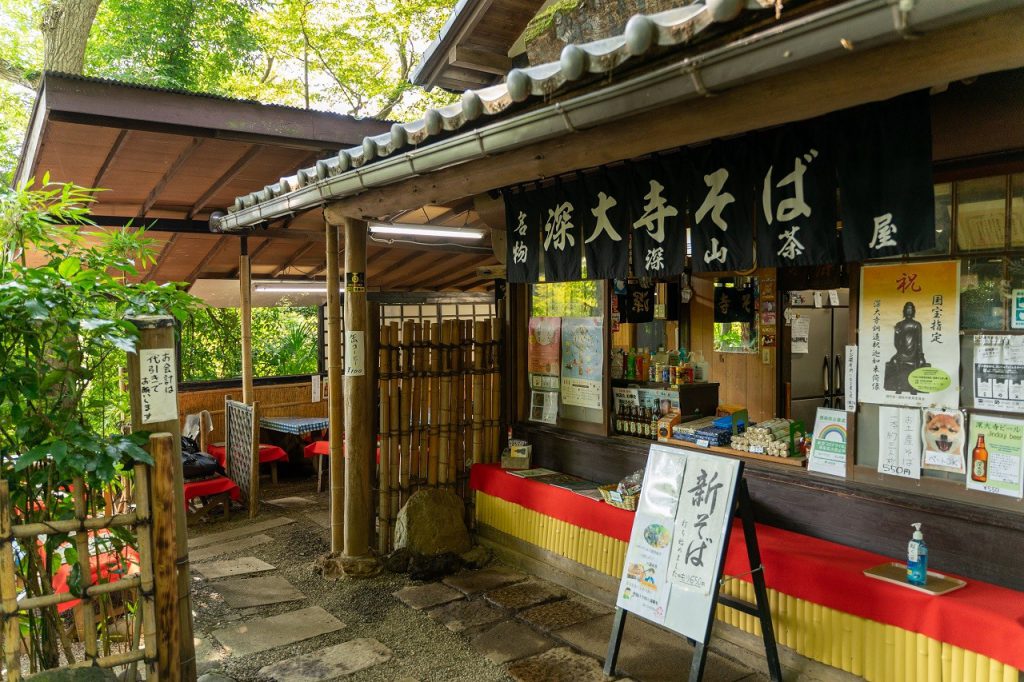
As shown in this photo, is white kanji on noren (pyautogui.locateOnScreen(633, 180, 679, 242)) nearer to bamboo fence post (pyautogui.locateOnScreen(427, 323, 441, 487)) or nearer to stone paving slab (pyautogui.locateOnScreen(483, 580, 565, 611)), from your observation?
bamboo fence post (pyautogui.locateOnScreen(427, 323, 441, 487))

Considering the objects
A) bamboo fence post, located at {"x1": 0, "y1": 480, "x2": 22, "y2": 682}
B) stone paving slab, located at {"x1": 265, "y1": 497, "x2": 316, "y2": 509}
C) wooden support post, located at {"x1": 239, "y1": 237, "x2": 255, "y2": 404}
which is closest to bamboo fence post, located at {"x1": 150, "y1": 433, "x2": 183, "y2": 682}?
bamboo fence post, located at {"x1": 0, "y1": 480, "x2": 22, "y2": 682}

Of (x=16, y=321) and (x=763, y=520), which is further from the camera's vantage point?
(x=763, y=520)

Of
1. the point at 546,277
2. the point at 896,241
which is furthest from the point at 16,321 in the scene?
the point at 896,241

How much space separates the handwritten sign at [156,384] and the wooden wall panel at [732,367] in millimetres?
8758

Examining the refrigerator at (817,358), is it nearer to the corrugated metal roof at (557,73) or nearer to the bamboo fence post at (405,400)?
the bamboo fence post at (405,400)

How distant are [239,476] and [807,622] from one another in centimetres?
842

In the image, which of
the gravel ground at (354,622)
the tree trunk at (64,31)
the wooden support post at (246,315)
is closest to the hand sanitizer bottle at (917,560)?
Answer: the gravel ground at (354,622)

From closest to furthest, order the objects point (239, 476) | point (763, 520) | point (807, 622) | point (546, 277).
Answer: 1. point (807, 622)
2. point (763, 520)
3. point (546, 277)
4. point (239, 476)

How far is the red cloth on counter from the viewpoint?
158 inches

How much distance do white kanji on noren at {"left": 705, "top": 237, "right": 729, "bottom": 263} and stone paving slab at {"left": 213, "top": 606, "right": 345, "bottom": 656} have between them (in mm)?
4560

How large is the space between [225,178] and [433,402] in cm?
440

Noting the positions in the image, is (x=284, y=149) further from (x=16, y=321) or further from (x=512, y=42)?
(x=16, y=321)

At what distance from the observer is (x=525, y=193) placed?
7312mm

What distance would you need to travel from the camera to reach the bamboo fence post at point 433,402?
8.29 metres
